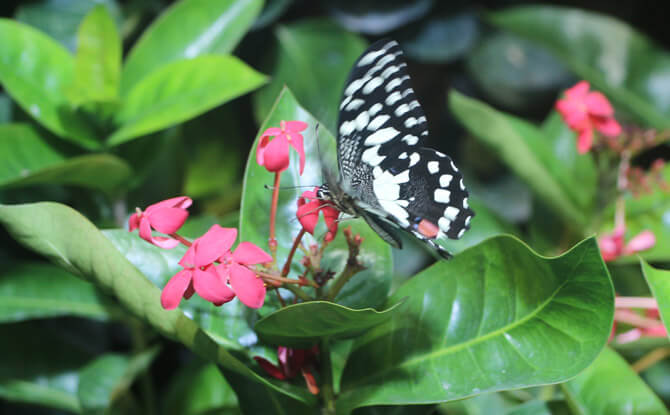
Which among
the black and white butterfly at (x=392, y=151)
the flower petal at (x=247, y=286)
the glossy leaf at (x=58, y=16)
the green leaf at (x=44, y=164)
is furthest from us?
the glossy leaf at (x=58, y=16)

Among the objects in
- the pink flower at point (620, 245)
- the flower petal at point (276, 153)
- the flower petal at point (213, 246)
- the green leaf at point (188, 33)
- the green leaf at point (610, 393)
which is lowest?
the pink flower at point (620, 245)

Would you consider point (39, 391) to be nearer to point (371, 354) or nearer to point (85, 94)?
point (85, 94)

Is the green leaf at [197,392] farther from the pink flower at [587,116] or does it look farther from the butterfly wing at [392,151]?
the pink flower at [587,116]

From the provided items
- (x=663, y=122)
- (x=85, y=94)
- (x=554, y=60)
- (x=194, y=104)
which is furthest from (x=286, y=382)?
(x=554, y=60)

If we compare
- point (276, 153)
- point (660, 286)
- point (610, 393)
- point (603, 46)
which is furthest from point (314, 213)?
point (603, 46)

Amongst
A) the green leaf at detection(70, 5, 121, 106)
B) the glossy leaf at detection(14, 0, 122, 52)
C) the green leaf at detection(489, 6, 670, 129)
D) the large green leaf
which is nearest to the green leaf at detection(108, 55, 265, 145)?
the green leaf at detection(70, 5, 121, 106)

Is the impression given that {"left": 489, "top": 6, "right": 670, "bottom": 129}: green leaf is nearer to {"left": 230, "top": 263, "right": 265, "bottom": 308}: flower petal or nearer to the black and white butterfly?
the black and white butterfly

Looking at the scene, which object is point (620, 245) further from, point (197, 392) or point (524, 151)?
point (197, 392)

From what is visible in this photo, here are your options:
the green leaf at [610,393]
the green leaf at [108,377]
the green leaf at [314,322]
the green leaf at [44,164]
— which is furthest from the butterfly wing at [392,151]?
the green leaf at [108,377]
